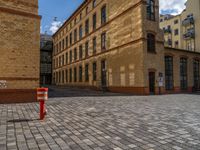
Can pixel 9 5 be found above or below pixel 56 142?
above

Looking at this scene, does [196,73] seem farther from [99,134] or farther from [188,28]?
[99,134]

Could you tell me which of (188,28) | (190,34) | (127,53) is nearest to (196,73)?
(190,34)

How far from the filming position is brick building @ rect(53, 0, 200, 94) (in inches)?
744

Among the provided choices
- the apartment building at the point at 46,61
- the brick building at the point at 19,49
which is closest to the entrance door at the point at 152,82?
the brick building at the point at 19,49

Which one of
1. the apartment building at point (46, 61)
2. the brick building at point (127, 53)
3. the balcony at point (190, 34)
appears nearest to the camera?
the brick building at point (127, 53)

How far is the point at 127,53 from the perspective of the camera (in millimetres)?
20672

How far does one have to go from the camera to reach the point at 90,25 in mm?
29719

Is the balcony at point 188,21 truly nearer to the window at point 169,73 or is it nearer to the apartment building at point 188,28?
the apartment building at point 188,28

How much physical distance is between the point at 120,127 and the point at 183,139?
6.05ft

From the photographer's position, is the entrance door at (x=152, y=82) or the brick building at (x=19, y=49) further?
the entrance door at (x=152, y=82)

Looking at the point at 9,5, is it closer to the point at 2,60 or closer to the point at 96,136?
the point at 2,60

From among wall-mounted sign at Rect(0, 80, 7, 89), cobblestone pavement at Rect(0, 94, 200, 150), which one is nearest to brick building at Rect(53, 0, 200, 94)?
wall-mounted sign at Rect(0, 80, 7, 89)

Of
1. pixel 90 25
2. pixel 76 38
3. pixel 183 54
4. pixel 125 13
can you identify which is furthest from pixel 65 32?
pixel 183 54

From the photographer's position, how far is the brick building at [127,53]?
62.0 ft
